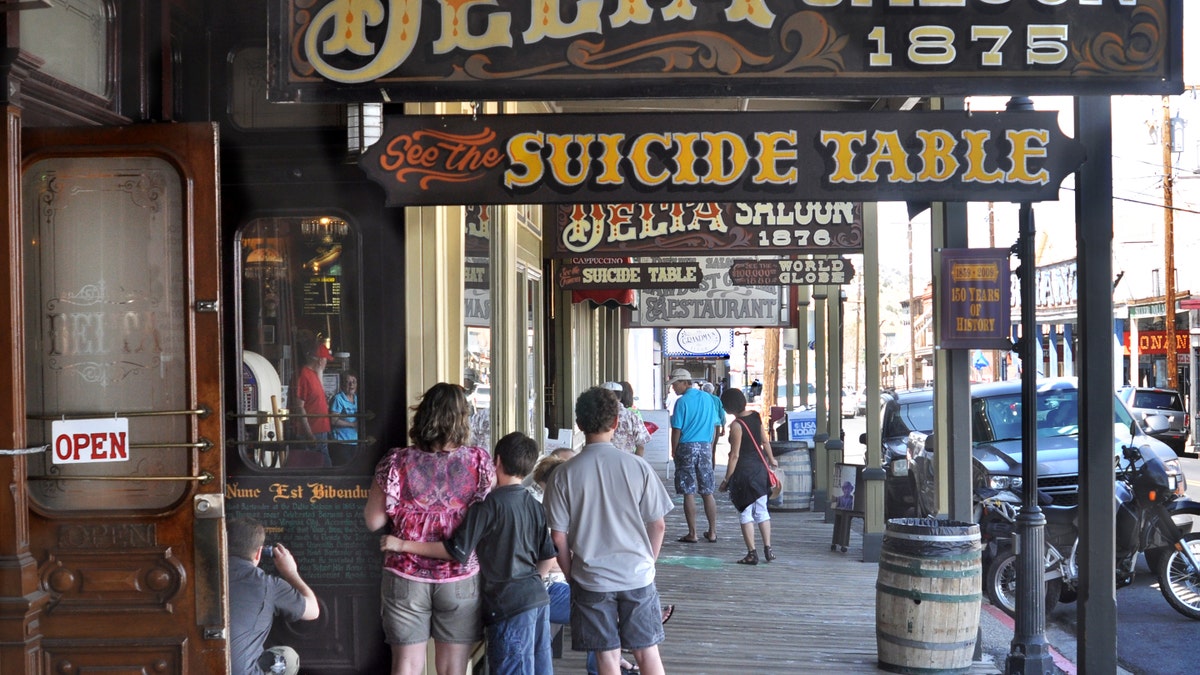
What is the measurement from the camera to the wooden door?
4363 millimetres

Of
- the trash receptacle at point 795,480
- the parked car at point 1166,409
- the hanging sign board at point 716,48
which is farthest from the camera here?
the parked car at point 1166,409

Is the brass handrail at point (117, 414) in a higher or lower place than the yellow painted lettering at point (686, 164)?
lower

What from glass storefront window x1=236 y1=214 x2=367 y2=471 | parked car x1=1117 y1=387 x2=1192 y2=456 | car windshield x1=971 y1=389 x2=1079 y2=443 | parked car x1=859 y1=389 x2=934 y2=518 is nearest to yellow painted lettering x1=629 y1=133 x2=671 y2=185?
glass storefront window x1=236 y1=214 x2=367 y2=471

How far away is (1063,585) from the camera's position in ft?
32.0

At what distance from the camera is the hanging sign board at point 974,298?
7.66 metres

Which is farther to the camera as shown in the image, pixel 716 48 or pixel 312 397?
pixel 312 397

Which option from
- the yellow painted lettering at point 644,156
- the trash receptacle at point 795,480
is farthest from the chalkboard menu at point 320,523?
the trash receptacle at point 795,480

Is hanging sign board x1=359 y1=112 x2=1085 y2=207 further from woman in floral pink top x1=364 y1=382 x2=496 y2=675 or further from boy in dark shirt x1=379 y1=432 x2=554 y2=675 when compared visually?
boy in dark shirt x1=379 y1=432 x2=554 y2=675

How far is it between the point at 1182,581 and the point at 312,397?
7006mm

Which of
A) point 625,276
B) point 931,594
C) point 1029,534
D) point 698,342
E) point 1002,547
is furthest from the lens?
point 698,342

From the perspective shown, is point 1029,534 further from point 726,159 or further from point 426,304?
point 426,304

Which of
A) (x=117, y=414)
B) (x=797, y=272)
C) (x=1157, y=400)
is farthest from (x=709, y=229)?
(x=1157, y=400)

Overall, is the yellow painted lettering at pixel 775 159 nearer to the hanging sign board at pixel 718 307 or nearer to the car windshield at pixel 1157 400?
the hanging sign board at pixel 718 307

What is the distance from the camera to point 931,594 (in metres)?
6.97
